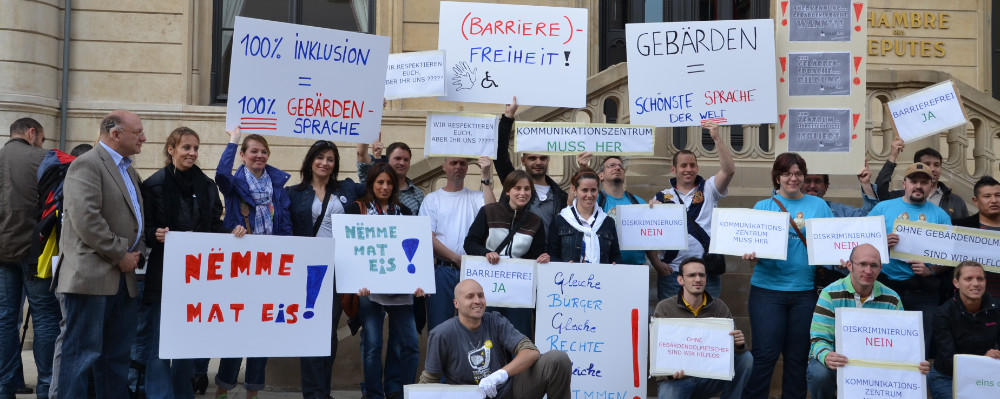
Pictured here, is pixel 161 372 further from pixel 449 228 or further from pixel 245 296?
pixel 449 228

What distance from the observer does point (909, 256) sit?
26.5 feet

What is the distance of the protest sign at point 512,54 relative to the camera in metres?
8.91

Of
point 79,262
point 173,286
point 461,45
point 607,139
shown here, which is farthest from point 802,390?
point 79,262

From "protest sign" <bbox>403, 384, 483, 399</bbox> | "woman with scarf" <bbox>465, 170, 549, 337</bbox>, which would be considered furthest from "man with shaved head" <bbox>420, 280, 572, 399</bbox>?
"woman with scarf" <bbox>465, 170, 549, 337</bbox>

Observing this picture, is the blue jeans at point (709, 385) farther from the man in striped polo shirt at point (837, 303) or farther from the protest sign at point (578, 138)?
the protest sign at point (578, 138)

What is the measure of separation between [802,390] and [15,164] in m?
6.19

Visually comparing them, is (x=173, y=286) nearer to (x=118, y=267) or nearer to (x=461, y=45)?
(x=118, y=267)

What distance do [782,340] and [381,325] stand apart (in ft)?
9.57

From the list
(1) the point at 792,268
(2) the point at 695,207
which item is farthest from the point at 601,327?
(1) the point at 792,268

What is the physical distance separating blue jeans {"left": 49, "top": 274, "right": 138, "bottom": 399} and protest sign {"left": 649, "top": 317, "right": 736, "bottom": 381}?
3508mm

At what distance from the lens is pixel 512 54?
8.95 m

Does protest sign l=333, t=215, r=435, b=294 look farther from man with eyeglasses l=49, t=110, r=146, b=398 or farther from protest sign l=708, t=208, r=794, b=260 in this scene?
protest sign l=708, t=208, r=794, b=260

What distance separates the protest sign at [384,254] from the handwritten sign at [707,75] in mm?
2230

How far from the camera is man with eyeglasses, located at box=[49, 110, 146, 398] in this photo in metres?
6.71
